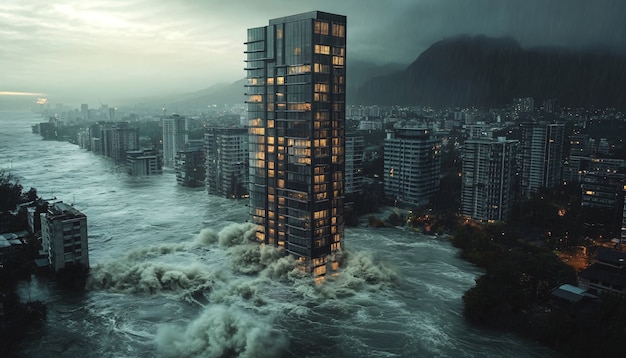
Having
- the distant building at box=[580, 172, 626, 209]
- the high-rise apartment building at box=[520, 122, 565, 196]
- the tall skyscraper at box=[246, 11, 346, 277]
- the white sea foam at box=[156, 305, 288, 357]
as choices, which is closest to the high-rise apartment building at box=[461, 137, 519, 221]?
the distant building at box=[580, 172, 626, 209]

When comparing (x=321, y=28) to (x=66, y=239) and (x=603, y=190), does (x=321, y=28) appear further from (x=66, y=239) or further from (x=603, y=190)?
(x=603, y=190)

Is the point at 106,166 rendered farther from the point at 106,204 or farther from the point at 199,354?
A: the point at 199,354

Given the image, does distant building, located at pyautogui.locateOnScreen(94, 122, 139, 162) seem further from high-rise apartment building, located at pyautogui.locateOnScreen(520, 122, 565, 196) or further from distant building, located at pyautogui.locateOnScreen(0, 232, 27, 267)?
high-rise apartment building, located at pyautogui.locateOnScreen(520, 122, 565, 196)

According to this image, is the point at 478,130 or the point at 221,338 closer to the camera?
the point at 221,338

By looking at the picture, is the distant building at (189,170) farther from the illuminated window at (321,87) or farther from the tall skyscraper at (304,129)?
the illuminated window at (321,87)

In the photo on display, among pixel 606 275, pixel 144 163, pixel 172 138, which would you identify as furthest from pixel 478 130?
pixel 606 275

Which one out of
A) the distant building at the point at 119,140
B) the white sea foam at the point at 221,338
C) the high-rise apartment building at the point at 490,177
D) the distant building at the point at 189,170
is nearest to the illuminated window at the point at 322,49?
the white sea foam at the point at 221,338

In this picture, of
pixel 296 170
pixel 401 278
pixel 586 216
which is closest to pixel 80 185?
pixel 296 170
